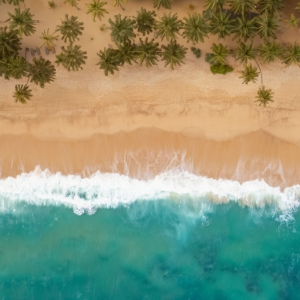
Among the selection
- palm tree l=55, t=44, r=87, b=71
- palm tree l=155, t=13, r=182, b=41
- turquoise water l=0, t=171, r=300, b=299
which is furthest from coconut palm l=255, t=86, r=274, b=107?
palm tree l=55, t=44, r=87, b=71

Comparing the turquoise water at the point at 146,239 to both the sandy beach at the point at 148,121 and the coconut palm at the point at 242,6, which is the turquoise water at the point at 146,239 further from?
the coconut palm at the point at 242,6

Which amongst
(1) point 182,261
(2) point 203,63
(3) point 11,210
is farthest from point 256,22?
(3) point 11,210

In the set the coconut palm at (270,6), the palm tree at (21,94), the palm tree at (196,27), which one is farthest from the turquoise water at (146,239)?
the coconut palm at (270,6)

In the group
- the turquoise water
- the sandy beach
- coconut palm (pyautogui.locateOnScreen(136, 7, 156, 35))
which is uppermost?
coconut palm (pyautogui.locateOnScreen(136, 7, 156, 35))

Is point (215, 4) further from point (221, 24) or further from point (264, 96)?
point (264, 96)

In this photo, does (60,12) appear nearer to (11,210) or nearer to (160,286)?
(11,210)

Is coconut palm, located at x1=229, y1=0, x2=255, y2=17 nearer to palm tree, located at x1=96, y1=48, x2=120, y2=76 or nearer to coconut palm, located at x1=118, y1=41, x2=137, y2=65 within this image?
coconut palm, located at x1=118, y1=41, x2=137, y2=65

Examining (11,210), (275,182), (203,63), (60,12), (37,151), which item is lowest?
(11,210)
